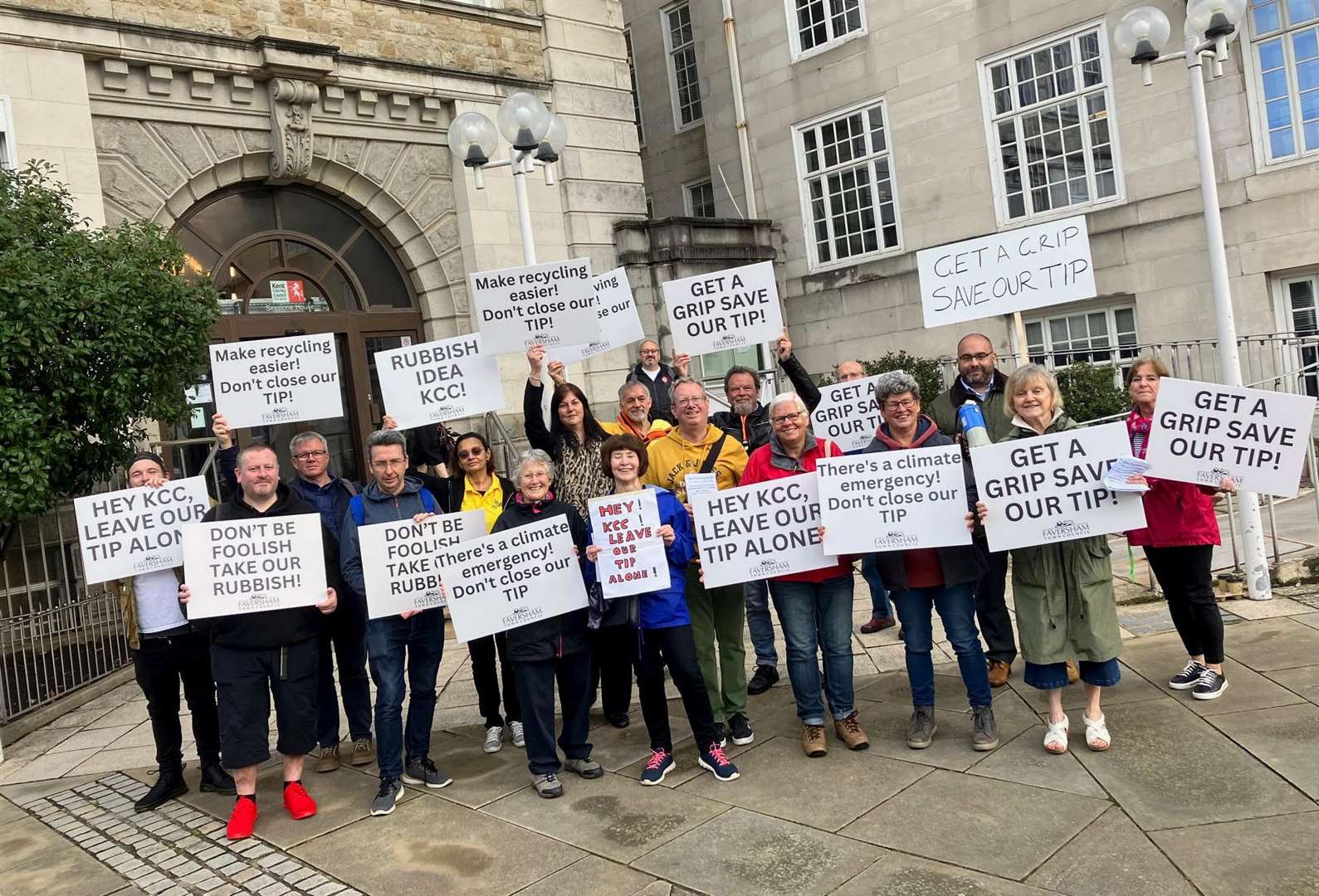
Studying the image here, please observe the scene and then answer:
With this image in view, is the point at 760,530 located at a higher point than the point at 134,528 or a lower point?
lower

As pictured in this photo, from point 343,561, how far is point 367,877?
1.65m

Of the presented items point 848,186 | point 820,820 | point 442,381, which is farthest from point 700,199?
point 820,820

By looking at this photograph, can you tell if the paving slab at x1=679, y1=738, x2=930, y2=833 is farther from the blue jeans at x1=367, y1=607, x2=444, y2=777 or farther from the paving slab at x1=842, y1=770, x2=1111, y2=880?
the blue jeans at x1=367, y1=607, x2=444, y2=777

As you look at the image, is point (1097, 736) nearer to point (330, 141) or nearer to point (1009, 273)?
point (1009, 273)

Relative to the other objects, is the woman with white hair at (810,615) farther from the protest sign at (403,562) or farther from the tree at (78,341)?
the tree at (78,341)

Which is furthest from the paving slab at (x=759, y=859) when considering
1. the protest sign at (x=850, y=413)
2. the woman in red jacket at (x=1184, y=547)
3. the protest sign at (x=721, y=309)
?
the protest sign at (x=721, y=309)

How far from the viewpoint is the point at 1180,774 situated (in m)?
4.56

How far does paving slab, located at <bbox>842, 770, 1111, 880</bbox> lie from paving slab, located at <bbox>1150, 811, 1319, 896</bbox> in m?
0.40

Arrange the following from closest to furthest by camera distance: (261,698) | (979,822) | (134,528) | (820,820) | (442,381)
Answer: (979,822), (820,820), (261,698), (134,528), (442,381)

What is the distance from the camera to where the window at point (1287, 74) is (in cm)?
1275

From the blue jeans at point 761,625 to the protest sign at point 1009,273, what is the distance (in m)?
2.41

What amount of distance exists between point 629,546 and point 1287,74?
1258 cm

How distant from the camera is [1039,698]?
18.9ft

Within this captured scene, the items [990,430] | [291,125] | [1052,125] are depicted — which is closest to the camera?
[990,430]
